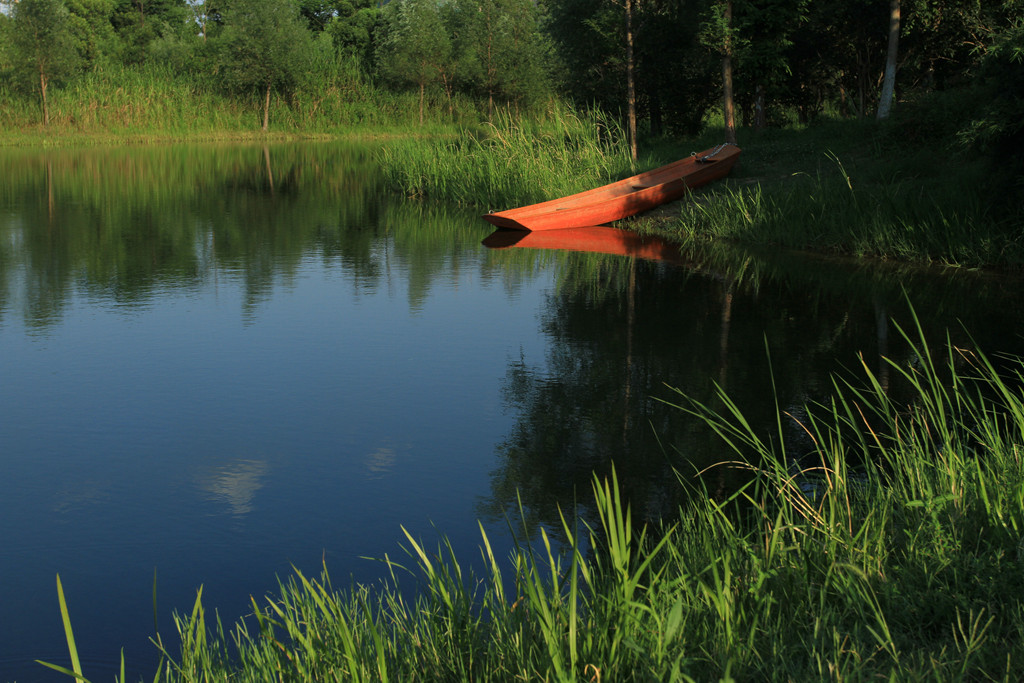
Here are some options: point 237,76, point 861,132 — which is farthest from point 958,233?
point 237,76

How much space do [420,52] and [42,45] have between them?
16.0m

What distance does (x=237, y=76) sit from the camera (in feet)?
134

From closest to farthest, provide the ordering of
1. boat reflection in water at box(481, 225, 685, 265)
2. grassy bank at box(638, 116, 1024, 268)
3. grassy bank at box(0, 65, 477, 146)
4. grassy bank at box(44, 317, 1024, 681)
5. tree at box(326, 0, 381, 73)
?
grassy bank at box(44, 317, 1024, 681) → grassy bank at box(638, 116, 1024, 268) → boat reflection in water at box(481, 225, 685, 265) → grassy bank at box(0, 65, 477, 146) → tree at box(326, 0, 381, 73)

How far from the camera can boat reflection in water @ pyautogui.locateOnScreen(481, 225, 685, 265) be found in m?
13.8

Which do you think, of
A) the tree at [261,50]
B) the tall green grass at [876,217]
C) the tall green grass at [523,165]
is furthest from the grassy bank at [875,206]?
the tree at [261,50]

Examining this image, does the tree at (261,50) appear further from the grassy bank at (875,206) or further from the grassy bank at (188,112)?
the grassy bank at (875,206)

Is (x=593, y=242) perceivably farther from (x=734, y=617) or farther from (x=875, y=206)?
(x=734, y=617)

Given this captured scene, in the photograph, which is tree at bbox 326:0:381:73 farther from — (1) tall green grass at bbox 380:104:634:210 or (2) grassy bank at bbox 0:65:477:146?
(1) tall green grass at bbox 380:104:634:210

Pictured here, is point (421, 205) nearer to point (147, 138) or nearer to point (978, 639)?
point (978, 639)

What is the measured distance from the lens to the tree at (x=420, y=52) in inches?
1742

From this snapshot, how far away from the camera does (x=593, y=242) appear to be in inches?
584

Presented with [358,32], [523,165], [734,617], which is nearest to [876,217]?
[523,165]

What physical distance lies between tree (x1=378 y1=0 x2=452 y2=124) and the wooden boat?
2895cm

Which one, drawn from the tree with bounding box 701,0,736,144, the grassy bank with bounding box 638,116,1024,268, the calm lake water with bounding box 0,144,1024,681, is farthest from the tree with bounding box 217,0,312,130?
the grassy bank with bounding box 638,116,1024,268
